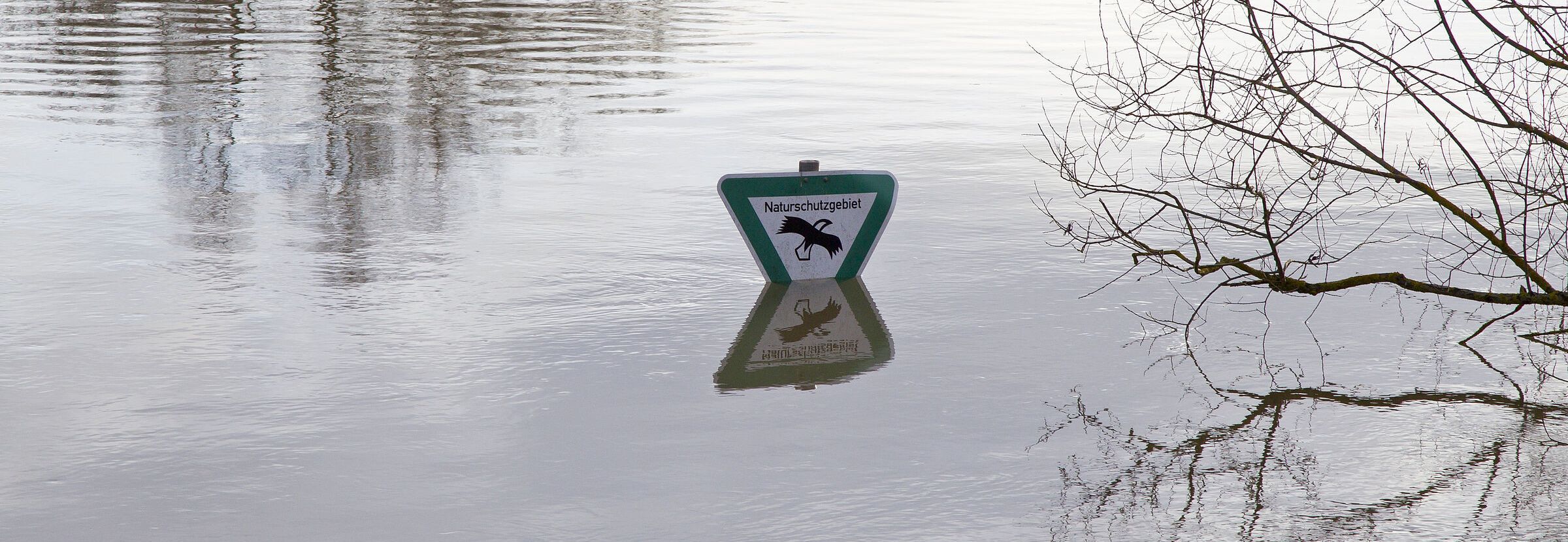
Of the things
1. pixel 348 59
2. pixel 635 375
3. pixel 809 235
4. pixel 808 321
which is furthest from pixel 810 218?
pixel 348 59

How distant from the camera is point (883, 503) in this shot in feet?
12.8

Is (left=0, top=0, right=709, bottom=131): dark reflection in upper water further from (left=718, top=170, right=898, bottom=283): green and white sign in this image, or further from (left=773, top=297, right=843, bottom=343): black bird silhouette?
(left=773, top=297, right=843, bottom=343): black bird silhouette

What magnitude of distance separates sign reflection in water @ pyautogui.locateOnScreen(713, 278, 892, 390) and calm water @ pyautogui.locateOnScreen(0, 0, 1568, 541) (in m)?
0.03

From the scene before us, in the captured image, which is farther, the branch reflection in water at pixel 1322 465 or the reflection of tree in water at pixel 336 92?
the reflection of tree in water at pixel 336 92

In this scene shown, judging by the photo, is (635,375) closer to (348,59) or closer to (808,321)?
(808,321)

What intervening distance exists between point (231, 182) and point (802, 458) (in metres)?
5.46

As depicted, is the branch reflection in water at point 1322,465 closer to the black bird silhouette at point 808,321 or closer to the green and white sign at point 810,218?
the black bird silhouette at point 808,321

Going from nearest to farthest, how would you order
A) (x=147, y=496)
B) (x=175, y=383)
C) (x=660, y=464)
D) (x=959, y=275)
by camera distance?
(x=147, y=496) → (x=660, y=464) → (x=175, y=383) → (x=959, y=275)

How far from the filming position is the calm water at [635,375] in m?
3.86

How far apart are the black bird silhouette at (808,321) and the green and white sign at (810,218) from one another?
0.25m

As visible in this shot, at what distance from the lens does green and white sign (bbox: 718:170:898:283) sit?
6.20 m

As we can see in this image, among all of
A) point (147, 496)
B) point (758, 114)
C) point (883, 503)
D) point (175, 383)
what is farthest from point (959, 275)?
point (758, 114)

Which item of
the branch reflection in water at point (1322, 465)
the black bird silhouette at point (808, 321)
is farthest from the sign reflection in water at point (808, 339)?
the branch reflection in water at point (1322, 465)

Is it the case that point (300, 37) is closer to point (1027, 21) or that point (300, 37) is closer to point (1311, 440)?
point (1027, 21)
